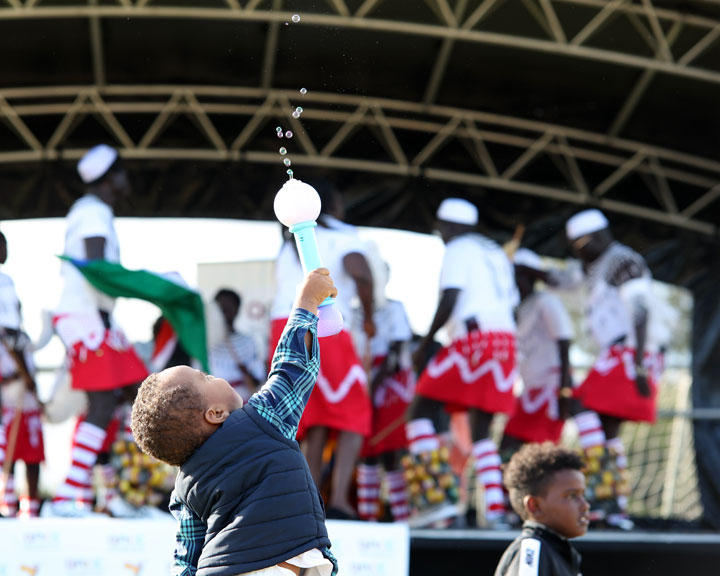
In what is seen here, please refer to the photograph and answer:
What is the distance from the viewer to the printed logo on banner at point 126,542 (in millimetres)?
4301

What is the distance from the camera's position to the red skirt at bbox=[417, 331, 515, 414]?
212 inches

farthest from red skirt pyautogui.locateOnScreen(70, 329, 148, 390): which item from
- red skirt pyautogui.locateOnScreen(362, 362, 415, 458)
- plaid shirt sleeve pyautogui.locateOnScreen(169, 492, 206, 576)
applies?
plaid shirt sleeve pyautogui.locateOnScreen(169, 492, 206, 576)

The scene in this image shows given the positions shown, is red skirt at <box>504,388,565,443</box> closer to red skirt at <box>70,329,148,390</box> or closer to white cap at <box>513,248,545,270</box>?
white cap at <box>513,248,545,270</box>

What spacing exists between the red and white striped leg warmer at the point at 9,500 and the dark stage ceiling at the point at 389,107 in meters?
2.45

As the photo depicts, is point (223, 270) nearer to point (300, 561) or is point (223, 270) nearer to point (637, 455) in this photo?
point (637, 455)

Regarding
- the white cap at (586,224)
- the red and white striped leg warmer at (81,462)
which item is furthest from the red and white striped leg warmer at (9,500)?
the white cap at (586,224)

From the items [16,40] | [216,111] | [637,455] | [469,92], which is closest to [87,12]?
[16,40]

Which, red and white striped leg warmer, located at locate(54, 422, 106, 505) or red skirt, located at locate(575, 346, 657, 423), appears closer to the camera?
red and white striped leg warmer, located at locate(54, 422, 106, 505)

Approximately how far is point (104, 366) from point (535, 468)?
2.64 m

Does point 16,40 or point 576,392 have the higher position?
point 16,40

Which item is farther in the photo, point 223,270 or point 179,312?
point 223,270

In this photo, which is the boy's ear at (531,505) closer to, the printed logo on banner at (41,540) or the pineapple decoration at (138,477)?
the printed logo on banner at (41,540)

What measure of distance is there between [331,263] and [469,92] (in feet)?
11.1

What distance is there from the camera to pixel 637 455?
29.0 ft
